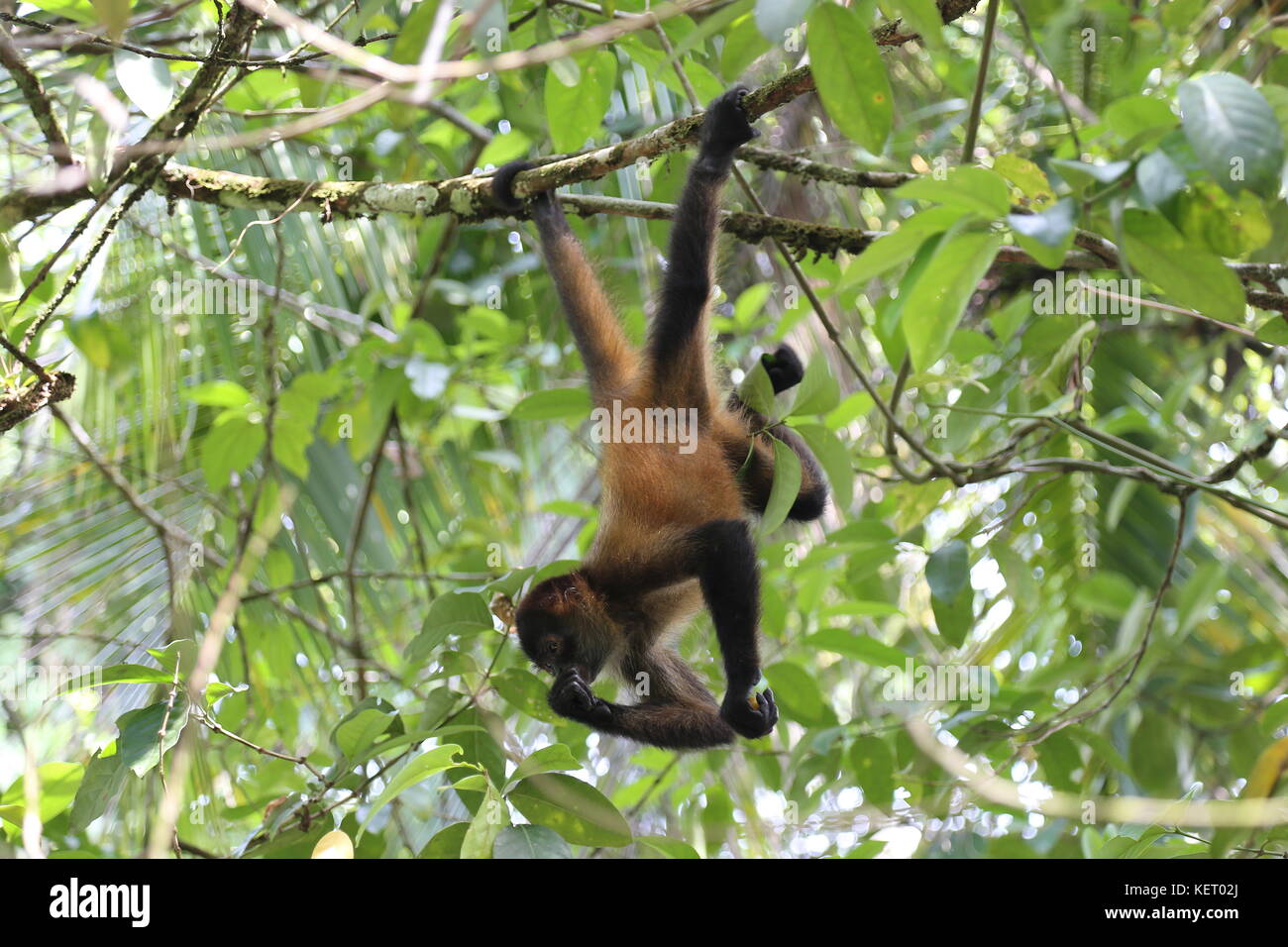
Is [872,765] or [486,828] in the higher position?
[486,828]

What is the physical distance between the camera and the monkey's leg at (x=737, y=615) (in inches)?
145

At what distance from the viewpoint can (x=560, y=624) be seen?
4352 millimetres

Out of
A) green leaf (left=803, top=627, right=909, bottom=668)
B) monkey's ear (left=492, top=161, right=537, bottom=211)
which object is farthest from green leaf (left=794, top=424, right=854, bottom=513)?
monkey's ear (left=492, top=161, right=537, bottom=211)

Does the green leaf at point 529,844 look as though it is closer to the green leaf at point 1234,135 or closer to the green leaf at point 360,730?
the green leaf at point 360,730

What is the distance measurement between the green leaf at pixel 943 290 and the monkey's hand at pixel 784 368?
2.45 metres

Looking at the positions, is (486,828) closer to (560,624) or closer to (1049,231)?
(1049,231)

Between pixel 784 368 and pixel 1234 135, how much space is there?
125 inches

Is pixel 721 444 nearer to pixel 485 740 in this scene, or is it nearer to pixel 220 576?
pixel 485 740

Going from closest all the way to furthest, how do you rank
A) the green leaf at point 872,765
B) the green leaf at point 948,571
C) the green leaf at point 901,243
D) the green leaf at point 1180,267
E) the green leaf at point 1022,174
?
1. the green leaf at point 1180,267
2. the green leaf at point 901,243
3. the green leaf at point 1022,174
4. the green leaf at point 948,571
5. the green leaf at point 872,765

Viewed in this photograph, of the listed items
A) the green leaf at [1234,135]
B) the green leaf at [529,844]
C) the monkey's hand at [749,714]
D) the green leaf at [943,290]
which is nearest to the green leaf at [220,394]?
the monkey's hand at [749,714]

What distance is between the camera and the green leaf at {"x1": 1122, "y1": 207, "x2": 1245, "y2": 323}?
1910mm

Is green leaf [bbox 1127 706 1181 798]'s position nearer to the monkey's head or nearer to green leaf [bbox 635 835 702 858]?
the monkey's head

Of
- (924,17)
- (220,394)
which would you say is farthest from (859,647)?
(220,394)
